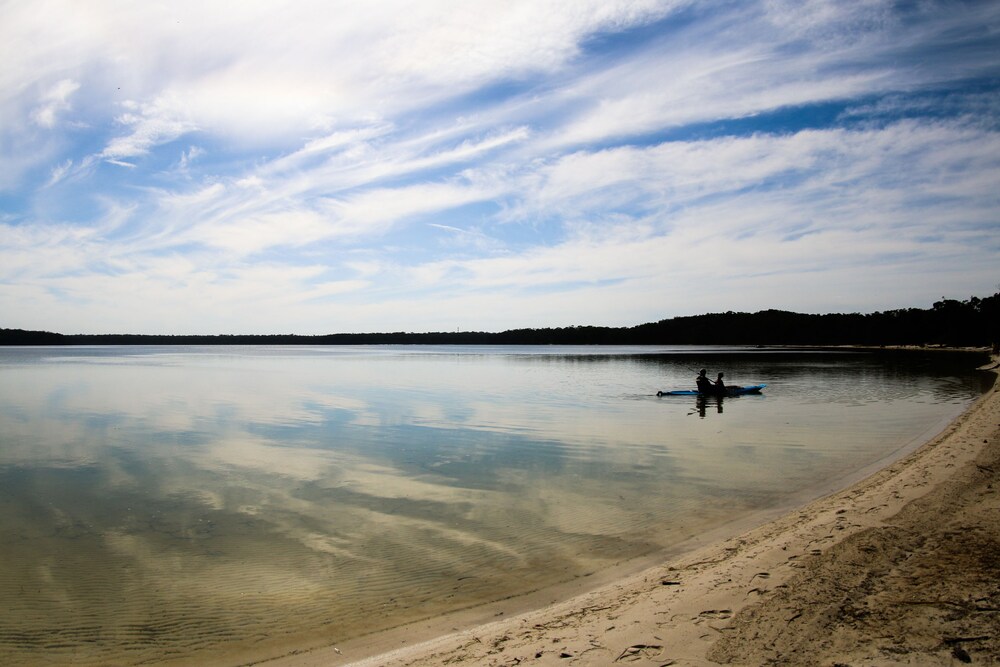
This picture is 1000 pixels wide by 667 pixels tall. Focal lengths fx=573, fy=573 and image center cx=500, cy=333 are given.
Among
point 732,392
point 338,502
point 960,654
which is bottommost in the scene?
point 338,502

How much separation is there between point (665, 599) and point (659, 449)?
10.9 metres

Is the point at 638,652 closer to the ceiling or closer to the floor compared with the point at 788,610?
closer to the floor

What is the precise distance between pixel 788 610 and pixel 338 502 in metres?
8.28

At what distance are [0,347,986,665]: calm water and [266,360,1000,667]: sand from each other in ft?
3.63

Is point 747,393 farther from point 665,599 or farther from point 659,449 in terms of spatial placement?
point 665,599

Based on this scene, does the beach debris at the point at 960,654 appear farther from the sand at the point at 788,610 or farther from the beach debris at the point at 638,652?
the beach debris at the point at 638,652

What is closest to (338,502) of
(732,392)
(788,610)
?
(788,610)

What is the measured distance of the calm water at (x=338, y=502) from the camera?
21.7 ft

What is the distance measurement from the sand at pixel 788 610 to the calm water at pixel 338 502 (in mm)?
1107

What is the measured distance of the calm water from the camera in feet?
21.7

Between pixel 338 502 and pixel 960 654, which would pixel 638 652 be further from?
pixel 338 502

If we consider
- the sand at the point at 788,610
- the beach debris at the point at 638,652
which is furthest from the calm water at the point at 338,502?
the beach debris at the point at 638,652

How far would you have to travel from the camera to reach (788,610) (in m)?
5.12

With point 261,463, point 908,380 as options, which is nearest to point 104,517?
point 261,463
